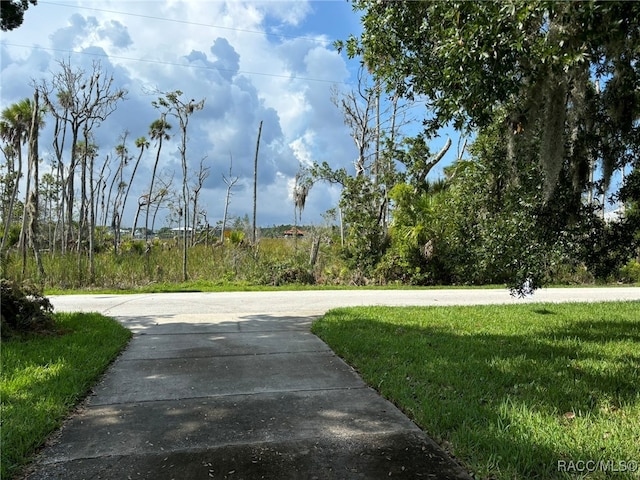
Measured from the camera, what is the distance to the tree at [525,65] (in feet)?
11.3

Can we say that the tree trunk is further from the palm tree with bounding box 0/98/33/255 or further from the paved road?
the paved road

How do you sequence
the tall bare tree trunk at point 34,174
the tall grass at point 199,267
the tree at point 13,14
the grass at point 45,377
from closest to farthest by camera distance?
the grass at point 45,377
the tree at point 13,14
the tall bare tree trunk at point 34,174
the tall grass at point 199,267

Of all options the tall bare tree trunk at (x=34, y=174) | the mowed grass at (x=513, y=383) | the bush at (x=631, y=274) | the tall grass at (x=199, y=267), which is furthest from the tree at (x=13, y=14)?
the bush at (x=631, y=274)

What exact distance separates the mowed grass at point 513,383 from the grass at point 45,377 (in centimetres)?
266

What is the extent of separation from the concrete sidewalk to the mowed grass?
269 mm

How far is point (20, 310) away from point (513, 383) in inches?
242

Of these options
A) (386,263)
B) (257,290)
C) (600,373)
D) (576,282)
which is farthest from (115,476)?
(576,282)

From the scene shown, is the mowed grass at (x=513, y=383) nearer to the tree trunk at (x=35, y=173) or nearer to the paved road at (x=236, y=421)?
the paved road at (x=236, y=421)

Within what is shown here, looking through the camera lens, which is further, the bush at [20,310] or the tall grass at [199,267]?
the tall grass at [199,267]

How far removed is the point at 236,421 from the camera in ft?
11.6

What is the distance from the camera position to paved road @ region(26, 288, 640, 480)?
284 cm

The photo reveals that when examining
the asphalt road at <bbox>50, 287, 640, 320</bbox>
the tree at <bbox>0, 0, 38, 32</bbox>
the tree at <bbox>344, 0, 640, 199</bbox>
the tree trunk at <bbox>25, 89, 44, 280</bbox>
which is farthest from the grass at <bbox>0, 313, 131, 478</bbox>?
the tree trunk at <bbox>25, 89, 44, 280</bbox>

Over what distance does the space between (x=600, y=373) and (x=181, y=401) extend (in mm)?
3946

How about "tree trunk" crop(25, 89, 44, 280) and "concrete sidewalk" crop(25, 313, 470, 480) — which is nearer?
"concrete sidewalk" crop(25, 313, 470, 480)
